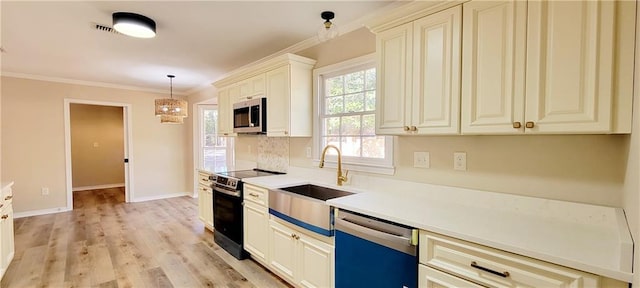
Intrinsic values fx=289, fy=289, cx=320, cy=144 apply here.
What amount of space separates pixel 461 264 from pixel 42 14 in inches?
134

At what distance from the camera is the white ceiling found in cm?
220


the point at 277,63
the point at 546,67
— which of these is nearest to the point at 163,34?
the point at 277,63

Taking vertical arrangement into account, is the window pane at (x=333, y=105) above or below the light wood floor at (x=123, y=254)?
above

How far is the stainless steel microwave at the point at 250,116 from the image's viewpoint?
10.3ft

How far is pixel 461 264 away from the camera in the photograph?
1300 mm

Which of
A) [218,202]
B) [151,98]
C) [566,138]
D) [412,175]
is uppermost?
[151,98]

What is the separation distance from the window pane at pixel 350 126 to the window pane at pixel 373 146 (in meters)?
0.12

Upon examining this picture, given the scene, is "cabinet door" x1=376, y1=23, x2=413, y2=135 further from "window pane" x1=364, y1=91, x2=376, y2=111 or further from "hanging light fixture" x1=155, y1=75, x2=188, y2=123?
"hanging light fixture" x1=155, y1=75, x2=188, y2=123

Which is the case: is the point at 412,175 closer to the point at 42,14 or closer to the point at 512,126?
the point at 512,126

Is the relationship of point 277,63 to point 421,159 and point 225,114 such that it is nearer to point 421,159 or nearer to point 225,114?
point 225,114

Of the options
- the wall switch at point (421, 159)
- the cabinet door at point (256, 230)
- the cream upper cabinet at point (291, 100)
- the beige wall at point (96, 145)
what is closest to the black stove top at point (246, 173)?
the cabinet door at point (256, 230)

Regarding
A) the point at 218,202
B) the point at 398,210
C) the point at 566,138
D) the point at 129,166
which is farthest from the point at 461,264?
the point at 129,166

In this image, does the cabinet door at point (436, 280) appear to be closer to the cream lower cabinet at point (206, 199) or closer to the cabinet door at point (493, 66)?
the cabinet door at point (493, 66)

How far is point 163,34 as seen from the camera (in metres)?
2.73
